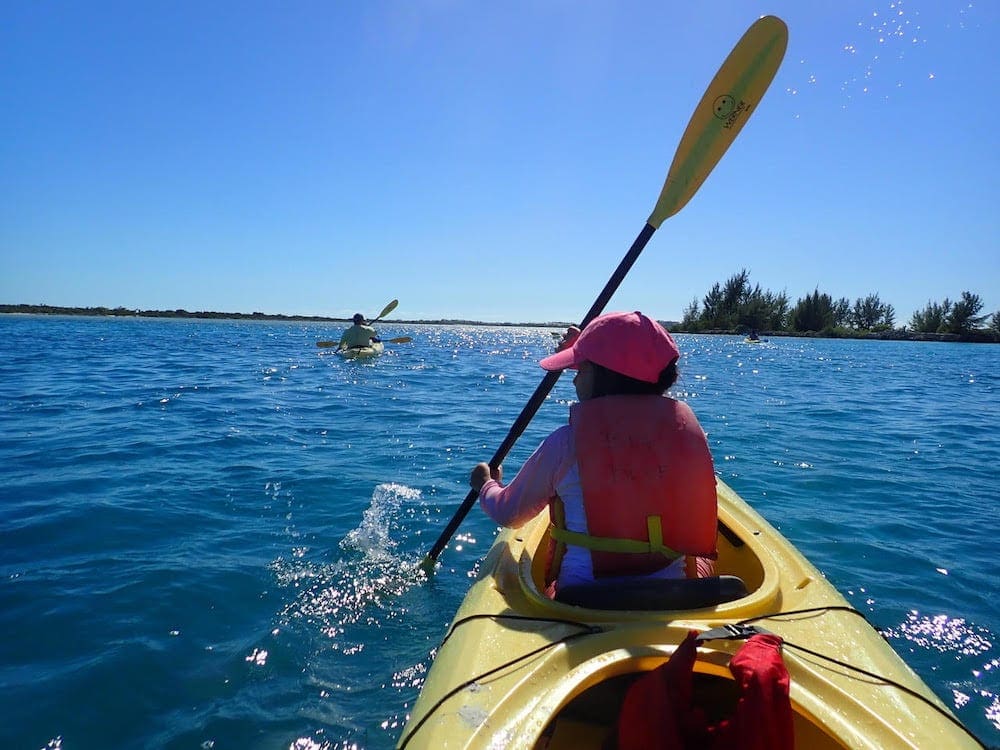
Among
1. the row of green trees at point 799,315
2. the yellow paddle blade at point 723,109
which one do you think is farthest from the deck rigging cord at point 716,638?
the row of green trees at point 799,315

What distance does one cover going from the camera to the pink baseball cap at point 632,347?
2.25 meters

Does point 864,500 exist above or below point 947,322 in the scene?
below

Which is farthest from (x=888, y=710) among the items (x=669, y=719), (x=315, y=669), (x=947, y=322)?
(x=947, y=322)

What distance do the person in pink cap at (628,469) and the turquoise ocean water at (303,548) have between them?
1435mm

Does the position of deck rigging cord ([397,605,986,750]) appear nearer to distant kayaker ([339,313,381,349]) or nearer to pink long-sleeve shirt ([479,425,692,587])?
pink long-sleeve shirt ([479,425,692,587])

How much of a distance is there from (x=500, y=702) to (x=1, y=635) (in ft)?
10.7

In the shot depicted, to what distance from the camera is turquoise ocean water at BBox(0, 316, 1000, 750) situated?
296 centimetres

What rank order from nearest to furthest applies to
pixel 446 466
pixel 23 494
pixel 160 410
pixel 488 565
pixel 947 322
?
pixel 488 565 < pixel 23 494 < pixel 446 466 < pixel 160 410 < pixel 947 322

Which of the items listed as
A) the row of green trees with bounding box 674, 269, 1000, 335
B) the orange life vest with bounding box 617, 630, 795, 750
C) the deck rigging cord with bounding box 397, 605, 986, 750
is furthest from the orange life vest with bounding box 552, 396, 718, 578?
the row of green trees with bounding box 674, 269, 1000, 335

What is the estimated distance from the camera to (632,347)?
2.24 m

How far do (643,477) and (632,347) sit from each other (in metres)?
0.49

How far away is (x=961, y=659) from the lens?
3402 millimetres

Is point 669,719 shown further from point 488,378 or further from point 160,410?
point 488,378

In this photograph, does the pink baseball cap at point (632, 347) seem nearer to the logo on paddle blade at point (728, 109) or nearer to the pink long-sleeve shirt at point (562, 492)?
the pink long-sleeve shirt at point (562, 492)
